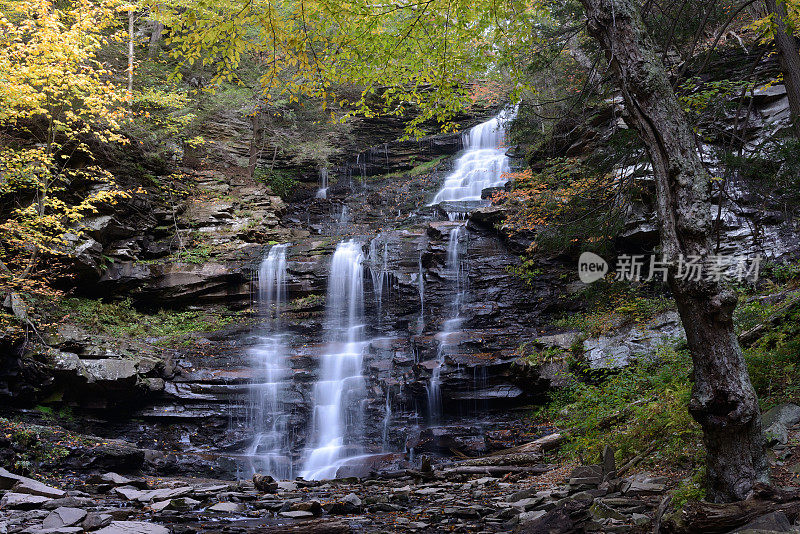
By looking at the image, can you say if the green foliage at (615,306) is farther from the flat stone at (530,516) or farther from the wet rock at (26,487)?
the wet rock at (26,487)

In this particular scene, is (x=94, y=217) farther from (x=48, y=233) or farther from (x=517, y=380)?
(x=517, y=380)

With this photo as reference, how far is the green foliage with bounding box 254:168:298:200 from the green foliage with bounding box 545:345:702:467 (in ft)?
52.3

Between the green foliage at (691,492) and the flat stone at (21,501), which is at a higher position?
the green foliage at (691,492)

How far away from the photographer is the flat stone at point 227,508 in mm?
5320

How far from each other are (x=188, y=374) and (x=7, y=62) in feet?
24.7

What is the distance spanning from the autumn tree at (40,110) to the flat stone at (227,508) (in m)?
8.00

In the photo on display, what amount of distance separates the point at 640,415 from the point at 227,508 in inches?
199

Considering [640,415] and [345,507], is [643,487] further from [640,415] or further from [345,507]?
[345,507]

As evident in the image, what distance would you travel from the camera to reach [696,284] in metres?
2.90

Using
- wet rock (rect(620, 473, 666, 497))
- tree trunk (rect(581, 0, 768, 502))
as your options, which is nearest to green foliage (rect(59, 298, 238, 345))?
wet rock (rect(620, 473, 666, 497))

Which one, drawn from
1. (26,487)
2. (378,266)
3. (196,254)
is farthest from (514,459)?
(196,254)

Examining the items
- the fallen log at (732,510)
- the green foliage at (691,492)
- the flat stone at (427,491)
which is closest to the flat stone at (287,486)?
the flat stone at (427,491)

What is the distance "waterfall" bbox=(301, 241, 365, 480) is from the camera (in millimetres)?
9903

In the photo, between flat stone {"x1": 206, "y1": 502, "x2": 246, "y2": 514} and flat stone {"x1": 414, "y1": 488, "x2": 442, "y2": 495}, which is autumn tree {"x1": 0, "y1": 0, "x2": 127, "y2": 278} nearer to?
flat stone {"x1": 206, "y1": 502, "x2": 246, "y2": 514}
